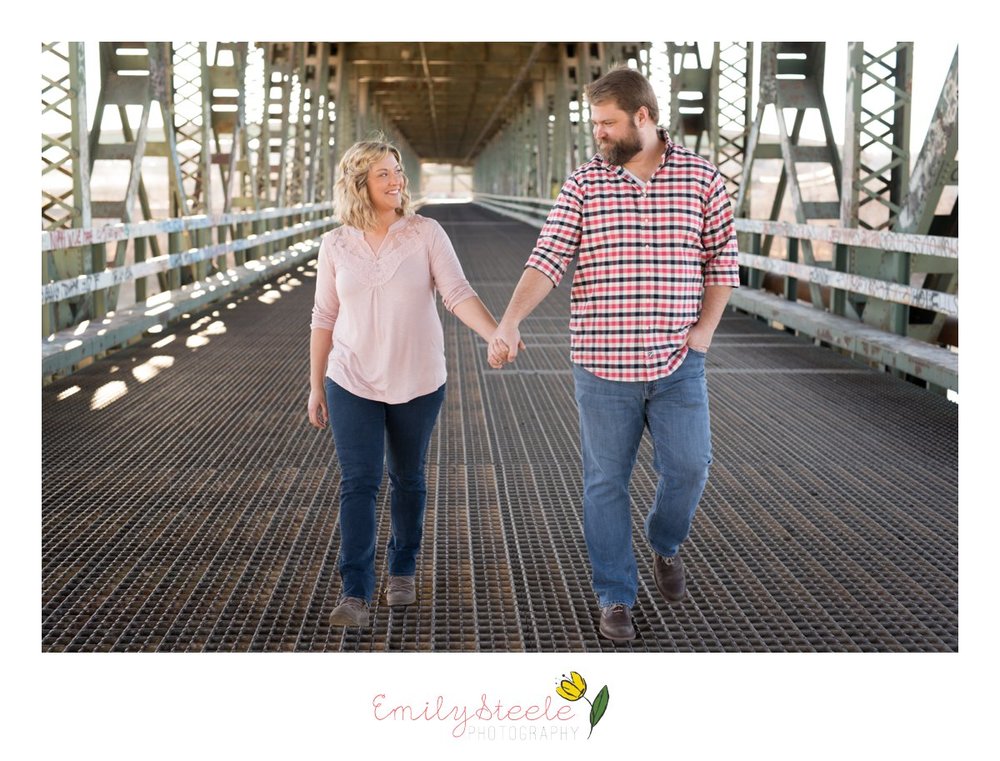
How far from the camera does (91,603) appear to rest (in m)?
3.93

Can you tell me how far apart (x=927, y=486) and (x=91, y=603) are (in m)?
3.40

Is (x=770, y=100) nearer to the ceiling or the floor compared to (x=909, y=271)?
nearer to the ceiling

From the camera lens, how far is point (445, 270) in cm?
371

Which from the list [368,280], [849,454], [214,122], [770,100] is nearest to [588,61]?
[214,122]

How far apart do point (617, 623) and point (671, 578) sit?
380mm

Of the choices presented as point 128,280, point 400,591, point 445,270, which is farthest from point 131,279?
point 445,270

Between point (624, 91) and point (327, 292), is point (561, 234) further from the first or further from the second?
point (327, 292)

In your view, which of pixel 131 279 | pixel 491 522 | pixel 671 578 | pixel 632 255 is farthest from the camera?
pixel 131 279

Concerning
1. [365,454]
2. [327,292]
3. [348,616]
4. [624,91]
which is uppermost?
[624,91]

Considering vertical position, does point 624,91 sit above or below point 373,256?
above

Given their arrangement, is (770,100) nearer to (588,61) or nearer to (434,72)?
(588,61)
